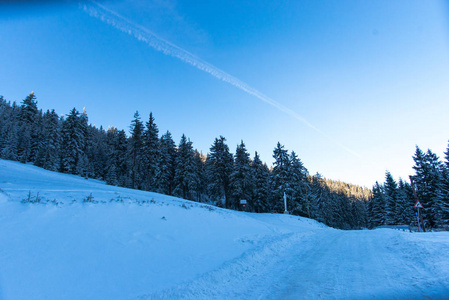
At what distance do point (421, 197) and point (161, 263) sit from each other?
5258 centimetres

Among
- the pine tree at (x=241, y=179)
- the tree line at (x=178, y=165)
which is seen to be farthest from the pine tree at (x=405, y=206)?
the pine tree at (x=241, y=179)

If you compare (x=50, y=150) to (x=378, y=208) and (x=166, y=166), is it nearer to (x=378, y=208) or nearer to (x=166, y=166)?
(x=166, y=166)

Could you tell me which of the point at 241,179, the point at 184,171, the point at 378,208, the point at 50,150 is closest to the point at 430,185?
the point at 378,208

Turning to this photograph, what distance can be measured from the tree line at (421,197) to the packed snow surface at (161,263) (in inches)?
1101

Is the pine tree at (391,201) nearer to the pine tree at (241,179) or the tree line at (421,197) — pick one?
the tree line at (421,197)

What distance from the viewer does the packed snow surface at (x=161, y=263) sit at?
4.94m

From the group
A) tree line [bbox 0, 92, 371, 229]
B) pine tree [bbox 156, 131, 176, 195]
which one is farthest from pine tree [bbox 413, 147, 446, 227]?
pine tree [bbox 156, 131, 176, 195]

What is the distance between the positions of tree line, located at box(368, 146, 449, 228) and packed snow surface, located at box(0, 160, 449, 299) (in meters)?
28.0

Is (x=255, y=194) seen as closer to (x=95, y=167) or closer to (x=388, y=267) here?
(x=388, y=267)

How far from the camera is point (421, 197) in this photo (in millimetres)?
41094

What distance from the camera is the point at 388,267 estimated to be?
22.9 ft

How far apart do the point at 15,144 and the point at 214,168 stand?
158 feet

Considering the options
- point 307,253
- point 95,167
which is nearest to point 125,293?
point 307,253

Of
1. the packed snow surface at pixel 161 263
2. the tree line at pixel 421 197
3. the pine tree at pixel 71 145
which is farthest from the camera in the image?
the pine tree at pixel 71 145
